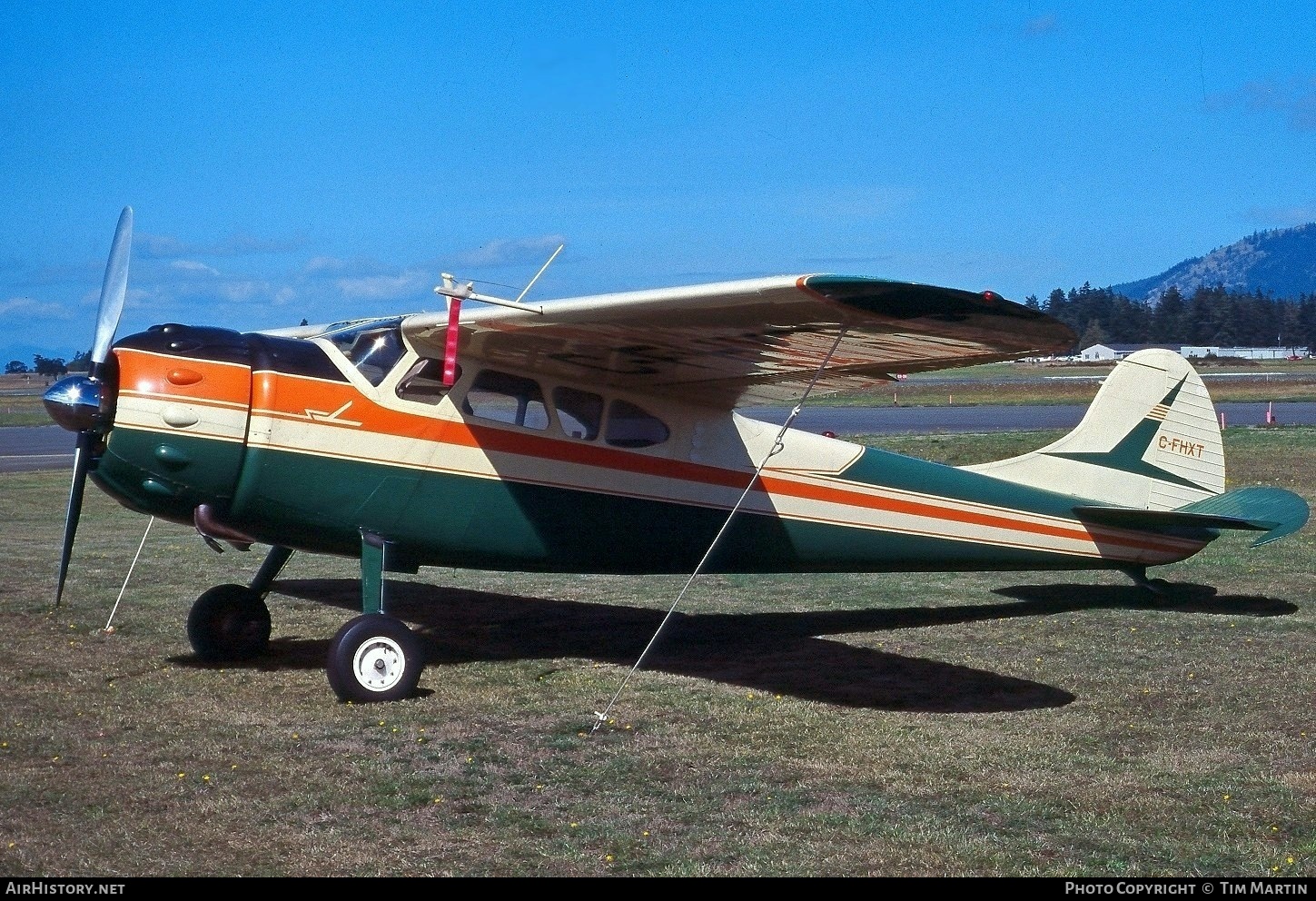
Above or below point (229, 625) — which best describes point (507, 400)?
above

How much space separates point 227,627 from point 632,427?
10.5ft

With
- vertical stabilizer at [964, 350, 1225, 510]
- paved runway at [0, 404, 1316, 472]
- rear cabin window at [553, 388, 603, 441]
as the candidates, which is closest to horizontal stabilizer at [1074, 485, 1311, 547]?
vertical stabilizer at [964, 350, 1225, 510]

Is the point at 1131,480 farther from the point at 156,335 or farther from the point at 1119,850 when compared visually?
the point at 156,335

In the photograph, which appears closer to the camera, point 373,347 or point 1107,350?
point 373,347

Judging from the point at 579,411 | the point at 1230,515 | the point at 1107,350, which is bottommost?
the point at 1230,515

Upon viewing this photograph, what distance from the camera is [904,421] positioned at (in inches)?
1470

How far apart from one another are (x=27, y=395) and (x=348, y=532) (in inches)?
2928

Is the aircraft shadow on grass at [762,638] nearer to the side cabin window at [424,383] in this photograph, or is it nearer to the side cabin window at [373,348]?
the side cabin window at [424,383]

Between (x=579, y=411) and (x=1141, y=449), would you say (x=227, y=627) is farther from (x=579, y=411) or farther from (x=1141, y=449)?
(x=1141, y=449)

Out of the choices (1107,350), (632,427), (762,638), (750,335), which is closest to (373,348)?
(632,427)

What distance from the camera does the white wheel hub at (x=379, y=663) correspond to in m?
7.69

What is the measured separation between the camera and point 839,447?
9.91 m

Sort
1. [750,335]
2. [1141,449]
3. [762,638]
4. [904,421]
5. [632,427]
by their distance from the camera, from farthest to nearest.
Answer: [904,421] → [1141,449] → [762,638] → [632,427] → [750,335]

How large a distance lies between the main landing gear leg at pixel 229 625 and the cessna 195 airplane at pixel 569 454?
2 centimetres
